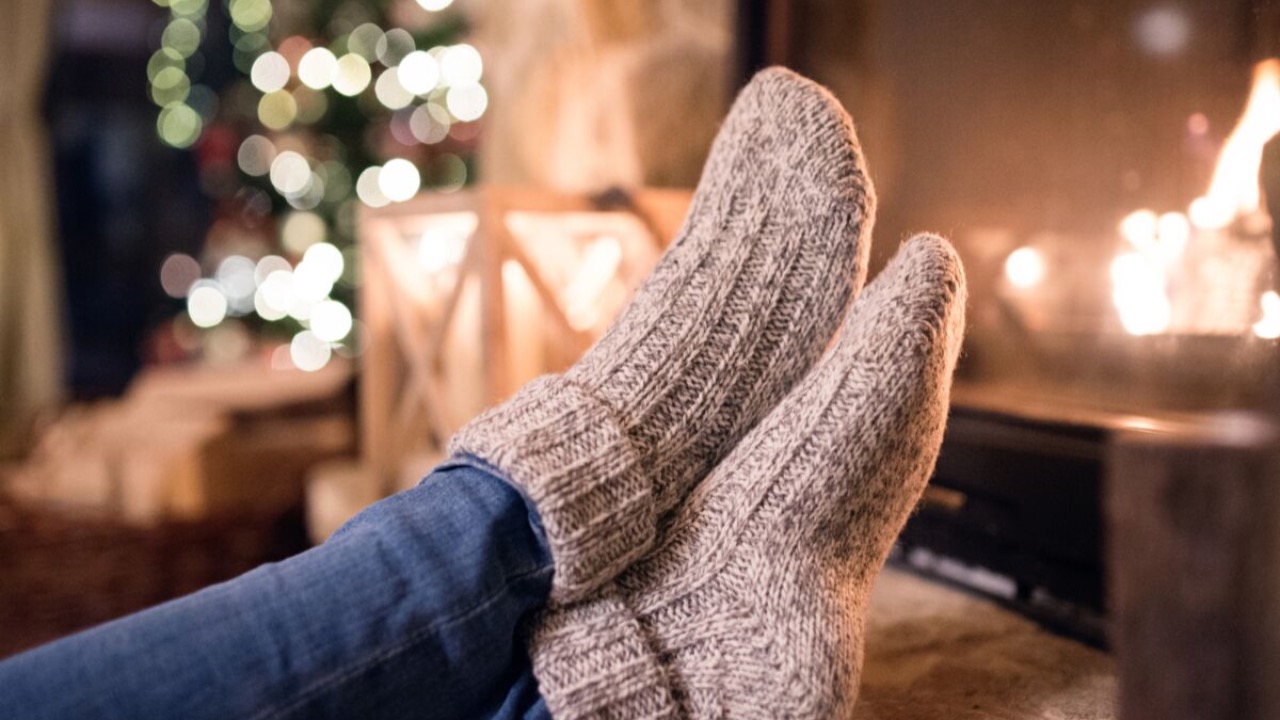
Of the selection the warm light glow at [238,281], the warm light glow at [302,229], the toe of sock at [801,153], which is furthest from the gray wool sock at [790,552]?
the warm light glow at [238,281]

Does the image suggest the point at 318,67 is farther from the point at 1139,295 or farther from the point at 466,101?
the point at 1139,295

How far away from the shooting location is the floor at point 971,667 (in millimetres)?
646

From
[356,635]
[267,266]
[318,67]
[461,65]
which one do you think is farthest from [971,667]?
[267,266]

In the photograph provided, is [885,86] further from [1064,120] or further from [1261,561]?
[1261,561]

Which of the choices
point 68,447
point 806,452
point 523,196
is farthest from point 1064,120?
point 68,447

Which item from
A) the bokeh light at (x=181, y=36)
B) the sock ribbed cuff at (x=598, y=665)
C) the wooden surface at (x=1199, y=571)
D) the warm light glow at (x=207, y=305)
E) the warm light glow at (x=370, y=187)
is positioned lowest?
the warm light glow at (x=207, y=305)

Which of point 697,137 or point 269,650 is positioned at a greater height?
point 697,137

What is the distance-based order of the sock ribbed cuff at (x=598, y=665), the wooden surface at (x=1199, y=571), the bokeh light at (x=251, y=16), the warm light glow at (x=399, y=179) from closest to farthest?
the wooden surface at (x=1199, y=571), the sock ribbed cuff at (x=598, y=665), the warm light glow at (x=399, y=179), the bokeh light at (x=251, y=16)

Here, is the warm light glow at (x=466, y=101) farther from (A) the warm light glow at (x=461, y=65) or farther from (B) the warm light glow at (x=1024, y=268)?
(B) the warm light glow at (x=1024, y=268)

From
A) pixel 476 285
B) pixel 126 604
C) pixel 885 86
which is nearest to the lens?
pixel 885 86

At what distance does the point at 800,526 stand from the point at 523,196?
642 millimetres

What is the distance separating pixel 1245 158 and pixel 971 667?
43 cm

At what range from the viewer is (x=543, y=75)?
159cm

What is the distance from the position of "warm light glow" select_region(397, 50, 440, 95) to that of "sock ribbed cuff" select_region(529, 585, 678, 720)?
187 cm
